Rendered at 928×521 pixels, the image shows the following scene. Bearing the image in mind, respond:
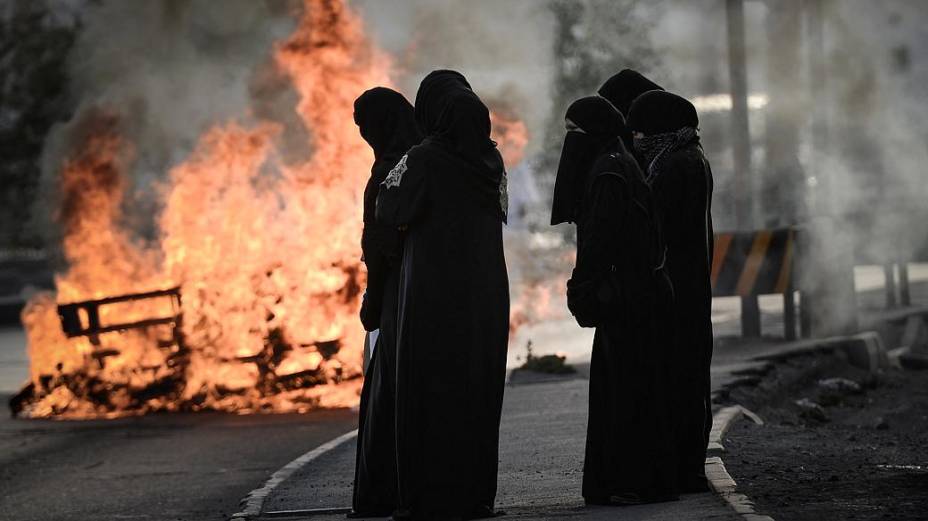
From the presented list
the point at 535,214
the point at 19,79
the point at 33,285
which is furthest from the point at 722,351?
the point at 33,285

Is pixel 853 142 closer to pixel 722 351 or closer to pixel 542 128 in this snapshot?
pixel 542 128

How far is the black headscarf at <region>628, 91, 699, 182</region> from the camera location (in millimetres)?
8359

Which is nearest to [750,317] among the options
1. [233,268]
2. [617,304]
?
[233,268]

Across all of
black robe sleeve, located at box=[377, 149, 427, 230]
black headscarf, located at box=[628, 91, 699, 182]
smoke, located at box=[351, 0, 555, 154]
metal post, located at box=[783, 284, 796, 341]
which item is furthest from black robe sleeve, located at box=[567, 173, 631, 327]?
metal post, located at box=[783, 284, 796, 341]

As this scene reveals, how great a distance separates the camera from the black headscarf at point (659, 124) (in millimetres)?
8359

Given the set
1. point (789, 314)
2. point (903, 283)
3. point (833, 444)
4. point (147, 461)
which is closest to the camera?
A: point (833, 444)

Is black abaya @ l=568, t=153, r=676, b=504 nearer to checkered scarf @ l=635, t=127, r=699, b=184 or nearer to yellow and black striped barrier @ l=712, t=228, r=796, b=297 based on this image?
checkered scarf @ l=635, t=127, r=699, b=184

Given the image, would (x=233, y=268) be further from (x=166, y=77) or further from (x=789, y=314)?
(x=789, y=314)

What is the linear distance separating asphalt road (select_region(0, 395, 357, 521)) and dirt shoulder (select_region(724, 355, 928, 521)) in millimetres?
3194

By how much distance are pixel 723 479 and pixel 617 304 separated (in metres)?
1.05

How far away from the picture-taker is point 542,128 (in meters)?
20.3

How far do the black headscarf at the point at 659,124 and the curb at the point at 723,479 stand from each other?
149 cm

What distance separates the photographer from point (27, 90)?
118ft

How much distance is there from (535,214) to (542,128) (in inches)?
236
